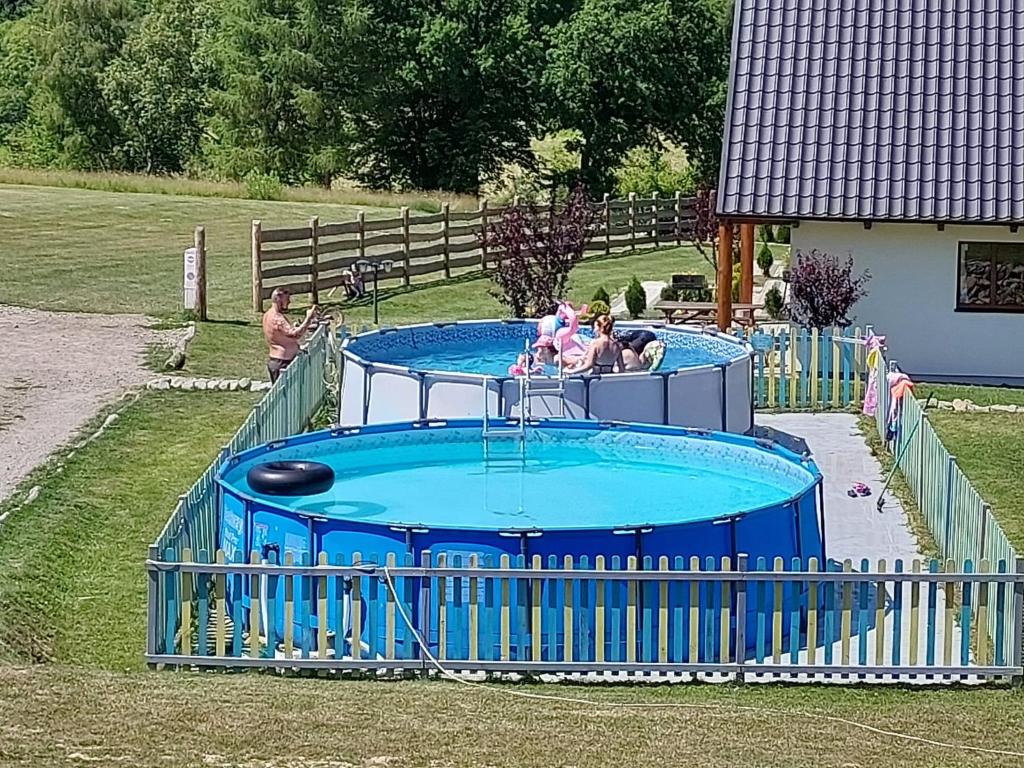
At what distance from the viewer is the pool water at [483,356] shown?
20844 mm

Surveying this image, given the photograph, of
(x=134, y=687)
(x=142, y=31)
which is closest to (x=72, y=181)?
(x=142, y=31)

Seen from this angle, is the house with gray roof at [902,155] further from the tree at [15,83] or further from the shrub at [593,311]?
the tree at [15,83]

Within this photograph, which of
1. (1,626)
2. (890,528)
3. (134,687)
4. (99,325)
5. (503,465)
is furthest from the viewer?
(99,325)

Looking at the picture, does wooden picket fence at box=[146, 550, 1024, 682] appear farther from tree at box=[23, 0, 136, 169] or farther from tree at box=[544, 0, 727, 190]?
tree at box=[23, 0, 136, 169]

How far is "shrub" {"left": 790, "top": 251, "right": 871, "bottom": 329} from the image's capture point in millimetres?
22781

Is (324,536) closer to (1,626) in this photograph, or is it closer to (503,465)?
(1,626)

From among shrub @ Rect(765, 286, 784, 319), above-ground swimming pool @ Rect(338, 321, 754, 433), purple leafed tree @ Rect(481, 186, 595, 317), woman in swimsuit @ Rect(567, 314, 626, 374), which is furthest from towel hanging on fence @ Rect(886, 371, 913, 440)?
purple leafed tree @ Rect(481, 186, 595, 317)

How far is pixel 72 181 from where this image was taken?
5003 centimetres

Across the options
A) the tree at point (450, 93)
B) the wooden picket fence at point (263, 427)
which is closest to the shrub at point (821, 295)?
the wooden picket fence at point (263, 427)

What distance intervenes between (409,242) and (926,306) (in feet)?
37.2

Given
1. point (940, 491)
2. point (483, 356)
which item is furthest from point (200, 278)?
point (940, 491)

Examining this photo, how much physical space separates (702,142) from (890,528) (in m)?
44.4

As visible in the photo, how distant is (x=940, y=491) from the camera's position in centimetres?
1389

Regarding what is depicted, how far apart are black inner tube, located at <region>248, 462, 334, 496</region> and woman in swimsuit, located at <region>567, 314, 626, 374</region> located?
4276 millimetres
